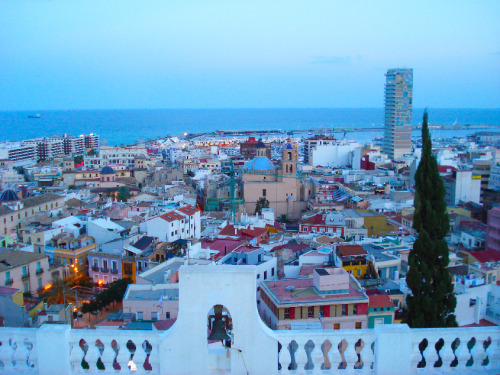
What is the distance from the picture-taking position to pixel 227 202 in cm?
2508

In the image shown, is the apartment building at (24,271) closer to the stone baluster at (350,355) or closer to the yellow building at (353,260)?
the yellow building at (353,260)

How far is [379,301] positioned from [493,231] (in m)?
8.90

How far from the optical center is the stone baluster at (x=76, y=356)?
275cm

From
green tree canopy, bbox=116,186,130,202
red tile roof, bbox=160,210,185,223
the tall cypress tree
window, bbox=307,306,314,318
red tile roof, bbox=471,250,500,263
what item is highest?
the tall cypress tree

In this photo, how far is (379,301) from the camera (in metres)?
→ 9.62

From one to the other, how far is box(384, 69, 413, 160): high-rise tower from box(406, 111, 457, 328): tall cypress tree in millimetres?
50704

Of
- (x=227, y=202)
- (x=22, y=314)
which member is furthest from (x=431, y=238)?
(x=227, y=202)

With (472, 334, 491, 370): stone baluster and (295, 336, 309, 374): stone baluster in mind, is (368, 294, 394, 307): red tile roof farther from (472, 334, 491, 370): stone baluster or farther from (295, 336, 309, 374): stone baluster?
(295, 336, 309, 374): stone baluster

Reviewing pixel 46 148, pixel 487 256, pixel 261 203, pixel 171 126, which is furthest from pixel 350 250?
pixel 171 126

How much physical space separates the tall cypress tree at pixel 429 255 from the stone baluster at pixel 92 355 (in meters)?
4.20

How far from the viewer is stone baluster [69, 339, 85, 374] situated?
9.02 feet

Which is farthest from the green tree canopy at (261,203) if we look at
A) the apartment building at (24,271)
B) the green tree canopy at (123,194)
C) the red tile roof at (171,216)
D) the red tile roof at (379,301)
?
the red tile roof at (379,301)

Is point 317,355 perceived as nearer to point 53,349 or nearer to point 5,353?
point 53,349

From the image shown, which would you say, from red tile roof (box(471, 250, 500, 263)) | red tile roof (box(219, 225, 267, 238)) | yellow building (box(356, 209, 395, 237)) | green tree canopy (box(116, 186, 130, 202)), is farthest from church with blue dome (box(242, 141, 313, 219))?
red tile roof (box(471, 250, 500, 263))
